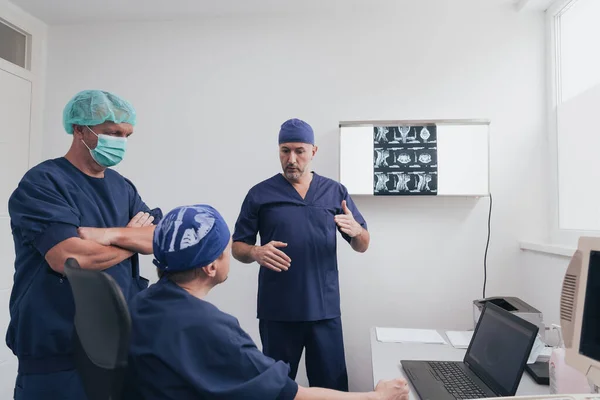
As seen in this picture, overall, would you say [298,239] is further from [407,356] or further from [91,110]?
[91,110]

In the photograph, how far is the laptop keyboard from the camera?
3.99 feet

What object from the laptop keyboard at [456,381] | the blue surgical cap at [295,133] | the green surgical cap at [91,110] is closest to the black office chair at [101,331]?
the green surgical cap at [91,110]

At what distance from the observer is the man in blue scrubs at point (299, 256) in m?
1.88

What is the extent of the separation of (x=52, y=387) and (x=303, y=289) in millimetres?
1051

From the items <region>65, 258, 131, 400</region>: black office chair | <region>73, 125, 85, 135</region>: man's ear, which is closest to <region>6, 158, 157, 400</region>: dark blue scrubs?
<region>73, 125, 85, 135</region>: man's ear

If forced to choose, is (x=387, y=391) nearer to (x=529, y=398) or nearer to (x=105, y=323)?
(x=529, y=398)

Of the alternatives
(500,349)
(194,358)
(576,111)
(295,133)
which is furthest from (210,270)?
(576,111)

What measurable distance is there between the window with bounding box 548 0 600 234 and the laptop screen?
3.26 feet

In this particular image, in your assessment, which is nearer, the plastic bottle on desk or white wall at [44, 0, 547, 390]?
the plastic bottle on desk

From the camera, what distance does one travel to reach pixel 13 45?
9.01 feet

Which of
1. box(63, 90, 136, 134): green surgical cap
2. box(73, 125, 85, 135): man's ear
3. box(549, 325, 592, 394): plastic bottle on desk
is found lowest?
box(549, 325, 592, 394): plastic bottle on desk

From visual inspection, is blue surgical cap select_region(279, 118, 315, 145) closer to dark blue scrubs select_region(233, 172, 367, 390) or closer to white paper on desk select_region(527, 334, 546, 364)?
dark blue scrubs select_region(233, 172, 367, 390)

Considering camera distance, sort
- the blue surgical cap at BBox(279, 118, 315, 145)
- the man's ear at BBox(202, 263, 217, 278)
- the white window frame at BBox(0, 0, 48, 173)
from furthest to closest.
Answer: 1. the white window frame at BBox(0, 0, 48, 173)
2. the blue surgical cap at BBox(279, 118, 315, 145)
3. the man's ear at BBox(202, 263, 217, 278)

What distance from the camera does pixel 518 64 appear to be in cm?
250
